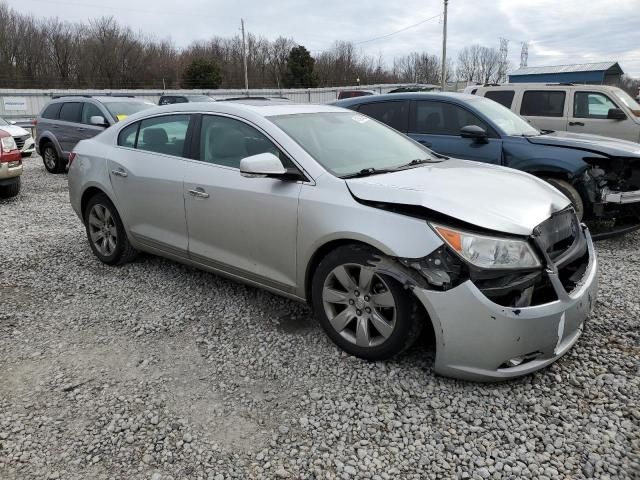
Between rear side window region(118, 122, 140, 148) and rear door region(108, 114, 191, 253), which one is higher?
rear side window region(118, 122, 140, 148)

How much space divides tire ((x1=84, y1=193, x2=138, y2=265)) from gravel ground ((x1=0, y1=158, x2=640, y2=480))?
30.2 inches

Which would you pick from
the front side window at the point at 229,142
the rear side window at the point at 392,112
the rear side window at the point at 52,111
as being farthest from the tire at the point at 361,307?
the rear side window at the point at 52,111

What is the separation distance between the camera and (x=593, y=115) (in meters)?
9.12

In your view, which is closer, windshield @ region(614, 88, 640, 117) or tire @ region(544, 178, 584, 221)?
tire @ region(544, 178, 584, 221)

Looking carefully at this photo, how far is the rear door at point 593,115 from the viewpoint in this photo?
29.4ft

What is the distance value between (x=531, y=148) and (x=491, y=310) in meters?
3.79

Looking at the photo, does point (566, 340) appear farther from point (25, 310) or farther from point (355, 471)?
point (25, 310)

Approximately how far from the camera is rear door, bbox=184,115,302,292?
3.34m

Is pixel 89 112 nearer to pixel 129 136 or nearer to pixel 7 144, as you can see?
pixel 7 144

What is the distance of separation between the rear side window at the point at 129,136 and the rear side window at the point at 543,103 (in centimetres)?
736

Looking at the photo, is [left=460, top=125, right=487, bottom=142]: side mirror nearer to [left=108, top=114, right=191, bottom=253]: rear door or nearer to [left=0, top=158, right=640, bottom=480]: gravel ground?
[left=0, top=158, right=640, bottom=480]: gravel ground

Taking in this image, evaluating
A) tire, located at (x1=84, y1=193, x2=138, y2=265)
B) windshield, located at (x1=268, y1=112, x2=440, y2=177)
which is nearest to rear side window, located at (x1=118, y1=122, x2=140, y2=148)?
tire, located at (x1=84, y1=193, x2=138, y2=265)

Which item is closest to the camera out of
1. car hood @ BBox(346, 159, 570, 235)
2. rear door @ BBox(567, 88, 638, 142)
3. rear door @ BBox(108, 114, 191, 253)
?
car hood @ BBox(346, 159, 570, 235)

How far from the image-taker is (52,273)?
4863mm
